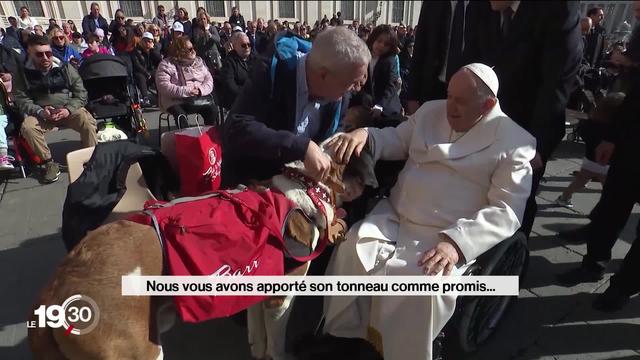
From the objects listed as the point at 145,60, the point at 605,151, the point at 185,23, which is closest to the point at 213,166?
Result: the point at 605,151

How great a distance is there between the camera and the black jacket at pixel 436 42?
2.91 m

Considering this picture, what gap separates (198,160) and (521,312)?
97.7 inches

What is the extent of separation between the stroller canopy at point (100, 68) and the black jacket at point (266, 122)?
4.52 m

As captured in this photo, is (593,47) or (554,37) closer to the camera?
(554,37)

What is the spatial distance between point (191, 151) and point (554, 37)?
7.67 feet

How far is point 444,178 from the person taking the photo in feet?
7.36

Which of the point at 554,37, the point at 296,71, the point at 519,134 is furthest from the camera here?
the point at 554,37

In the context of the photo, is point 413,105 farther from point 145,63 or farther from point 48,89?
point 145,63

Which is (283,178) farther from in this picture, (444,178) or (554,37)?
(554,37)

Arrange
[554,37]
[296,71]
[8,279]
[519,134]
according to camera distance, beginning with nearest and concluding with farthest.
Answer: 1. [296,71]
2. [519,134]
3. [554,37]
4. [8,279]

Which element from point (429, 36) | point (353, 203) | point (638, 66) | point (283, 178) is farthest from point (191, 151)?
point (638, 66)

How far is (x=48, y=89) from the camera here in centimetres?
523

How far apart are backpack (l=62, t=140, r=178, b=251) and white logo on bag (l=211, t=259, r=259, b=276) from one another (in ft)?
3.42

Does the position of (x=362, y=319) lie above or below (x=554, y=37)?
below
